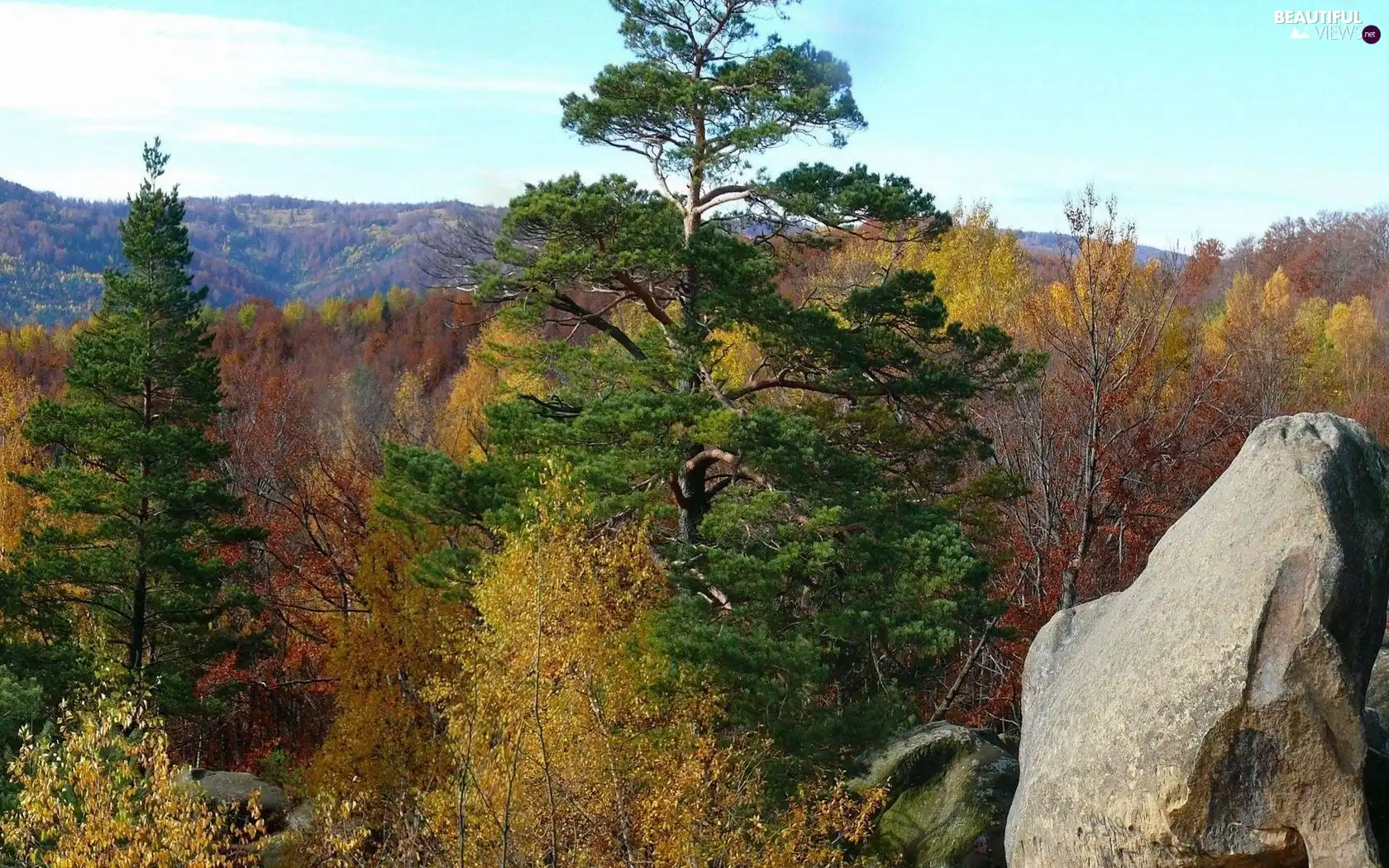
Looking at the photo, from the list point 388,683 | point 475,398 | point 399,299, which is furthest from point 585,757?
point 399,299

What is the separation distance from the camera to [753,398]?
20844 millimetres

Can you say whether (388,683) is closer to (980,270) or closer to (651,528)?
(651,528)

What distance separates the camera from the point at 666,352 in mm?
18453

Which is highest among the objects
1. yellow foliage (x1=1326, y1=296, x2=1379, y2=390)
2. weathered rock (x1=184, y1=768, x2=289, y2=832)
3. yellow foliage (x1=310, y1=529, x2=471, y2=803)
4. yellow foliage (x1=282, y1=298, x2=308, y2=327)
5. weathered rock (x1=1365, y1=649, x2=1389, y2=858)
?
yellow foliage (x1=1326, y1=296, x2=1379, y2=390)

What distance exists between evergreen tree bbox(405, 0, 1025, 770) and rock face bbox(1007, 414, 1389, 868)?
6.24m

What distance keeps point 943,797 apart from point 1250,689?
24.1ft

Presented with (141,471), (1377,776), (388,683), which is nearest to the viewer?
(1377,776)

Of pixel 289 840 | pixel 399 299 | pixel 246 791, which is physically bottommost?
pixel 246 791

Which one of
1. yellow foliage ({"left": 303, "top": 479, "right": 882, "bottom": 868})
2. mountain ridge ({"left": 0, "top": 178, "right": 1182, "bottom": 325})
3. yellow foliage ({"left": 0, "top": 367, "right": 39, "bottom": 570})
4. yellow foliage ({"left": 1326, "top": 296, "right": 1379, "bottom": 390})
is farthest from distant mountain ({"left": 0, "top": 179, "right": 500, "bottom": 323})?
yellow foliage ({"left": 303, "top": 479, "right": 882, "bottom": 868})

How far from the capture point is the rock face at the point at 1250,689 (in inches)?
327

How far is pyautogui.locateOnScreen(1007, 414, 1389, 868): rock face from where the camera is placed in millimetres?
8305

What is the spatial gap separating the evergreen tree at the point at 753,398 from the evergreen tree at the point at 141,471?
496 cm

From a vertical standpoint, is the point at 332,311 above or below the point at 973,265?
below

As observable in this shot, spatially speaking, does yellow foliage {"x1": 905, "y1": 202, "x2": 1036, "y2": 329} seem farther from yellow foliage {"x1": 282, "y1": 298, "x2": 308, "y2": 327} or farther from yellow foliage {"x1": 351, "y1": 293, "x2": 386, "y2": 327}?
yellow foliage {"x1": 282, "y1": 298, "x2": 308, "y2": 327}
